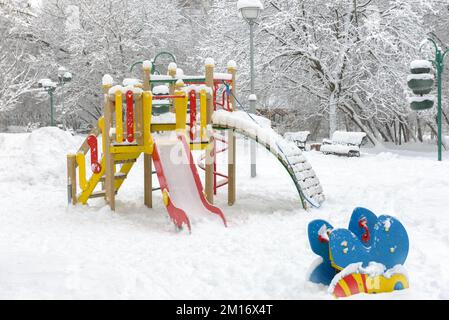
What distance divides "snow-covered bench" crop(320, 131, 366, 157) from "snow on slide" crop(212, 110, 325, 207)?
7101mm

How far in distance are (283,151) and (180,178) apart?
1.73 metres

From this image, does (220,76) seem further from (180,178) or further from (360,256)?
(360,256)

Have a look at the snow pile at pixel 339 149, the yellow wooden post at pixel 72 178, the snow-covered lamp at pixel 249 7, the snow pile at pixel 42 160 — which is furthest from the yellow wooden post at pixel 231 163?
the snow pile at pixel 339 149

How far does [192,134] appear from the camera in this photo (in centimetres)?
852

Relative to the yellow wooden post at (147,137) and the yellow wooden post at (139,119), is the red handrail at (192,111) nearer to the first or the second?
the yellow wooden post at (147,137)

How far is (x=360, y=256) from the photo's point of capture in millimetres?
4355

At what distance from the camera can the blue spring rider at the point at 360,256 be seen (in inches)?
165

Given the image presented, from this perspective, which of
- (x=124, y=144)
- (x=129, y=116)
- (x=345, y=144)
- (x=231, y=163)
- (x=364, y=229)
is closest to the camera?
(x=364, y=229)

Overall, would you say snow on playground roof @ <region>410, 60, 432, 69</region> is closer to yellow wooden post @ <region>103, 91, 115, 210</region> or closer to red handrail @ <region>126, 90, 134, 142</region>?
red handrail @ <region>126, 90, 134, 142</region>

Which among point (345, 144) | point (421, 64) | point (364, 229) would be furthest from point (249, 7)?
point (364, 229)

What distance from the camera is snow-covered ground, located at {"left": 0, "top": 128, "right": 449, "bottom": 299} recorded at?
4633 mm

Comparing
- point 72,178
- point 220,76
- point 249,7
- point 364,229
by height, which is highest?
point 249,7

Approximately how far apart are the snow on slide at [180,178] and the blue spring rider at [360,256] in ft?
9.85
